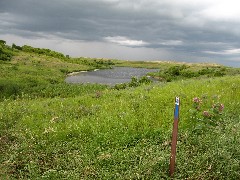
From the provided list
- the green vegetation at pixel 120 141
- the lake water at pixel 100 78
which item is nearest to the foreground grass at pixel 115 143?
the green vegetation at pixel 120 141

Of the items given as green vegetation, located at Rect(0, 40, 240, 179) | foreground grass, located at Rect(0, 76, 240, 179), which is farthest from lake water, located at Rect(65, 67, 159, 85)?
foreground grass, located at Rect(0, 76, 240, 179)

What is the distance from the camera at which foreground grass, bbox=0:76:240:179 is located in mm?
9430

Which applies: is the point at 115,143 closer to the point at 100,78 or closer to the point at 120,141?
the point at 120,141

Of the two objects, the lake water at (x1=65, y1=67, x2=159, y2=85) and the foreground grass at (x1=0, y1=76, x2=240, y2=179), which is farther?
the lake water at (x1=65, y1=67, x2=159, y2=85)

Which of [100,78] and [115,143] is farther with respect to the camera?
[100,78]

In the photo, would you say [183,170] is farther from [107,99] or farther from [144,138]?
[107,99]

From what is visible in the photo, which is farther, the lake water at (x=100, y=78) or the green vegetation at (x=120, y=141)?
the lake water at (x=100, y=78)

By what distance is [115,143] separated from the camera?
11812 millimetres

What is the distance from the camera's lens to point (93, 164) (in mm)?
10414

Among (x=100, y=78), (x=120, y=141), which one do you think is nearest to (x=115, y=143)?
(x=120, y=141)

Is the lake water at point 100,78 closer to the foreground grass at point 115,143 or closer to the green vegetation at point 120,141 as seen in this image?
the green vegetation at point 120,141

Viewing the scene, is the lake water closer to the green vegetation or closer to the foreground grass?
the green vegetation

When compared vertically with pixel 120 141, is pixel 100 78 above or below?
below

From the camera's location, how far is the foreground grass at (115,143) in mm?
9430
